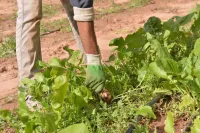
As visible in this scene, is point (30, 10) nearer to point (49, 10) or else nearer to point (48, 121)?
point (48, 121)

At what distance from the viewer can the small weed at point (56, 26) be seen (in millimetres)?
5621

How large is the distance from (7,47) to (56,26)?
3.00ft

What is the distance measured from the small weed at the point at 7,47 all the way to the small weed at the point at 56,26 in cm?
49

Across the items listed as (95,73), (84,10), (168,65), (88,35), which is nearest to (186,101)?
(168,65)

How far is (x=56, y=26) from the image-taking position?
5805mm

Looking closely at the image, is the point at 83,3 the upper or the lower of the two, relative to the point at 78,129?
upper

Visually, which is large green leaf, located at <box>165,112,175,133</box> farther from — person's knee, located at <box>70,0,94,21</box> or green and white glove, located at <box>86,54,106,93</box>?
person's knee, located at <box>70,0,94,21</box>

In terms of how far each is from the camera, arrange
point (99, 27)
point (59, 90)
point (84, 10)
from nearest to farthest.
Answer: point (59, 90) → point (84, 10) → point (99, 27)

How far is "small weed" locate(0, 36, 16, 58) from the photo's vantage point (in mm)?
4930

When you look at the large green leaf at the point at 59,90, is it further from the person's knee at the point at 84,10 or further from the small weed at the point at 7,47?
the small weed at the point at 7,47

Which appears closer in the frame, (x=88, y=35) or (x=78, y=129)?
(x=78, y=129)

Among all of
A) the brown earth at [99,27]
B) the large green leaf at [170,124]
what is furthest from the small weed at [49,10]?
the large green leaf at [170,124]

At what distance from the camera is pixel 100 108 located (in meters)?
2.84

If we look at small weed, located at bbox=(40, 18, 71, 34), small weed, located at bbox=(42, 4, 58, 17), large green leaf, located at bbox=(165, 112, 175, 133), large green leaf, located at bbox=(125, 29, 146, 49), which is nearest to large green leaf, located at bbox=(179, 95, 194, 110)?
large green leaf, located at bbox=(165, 112, 175, 133)
